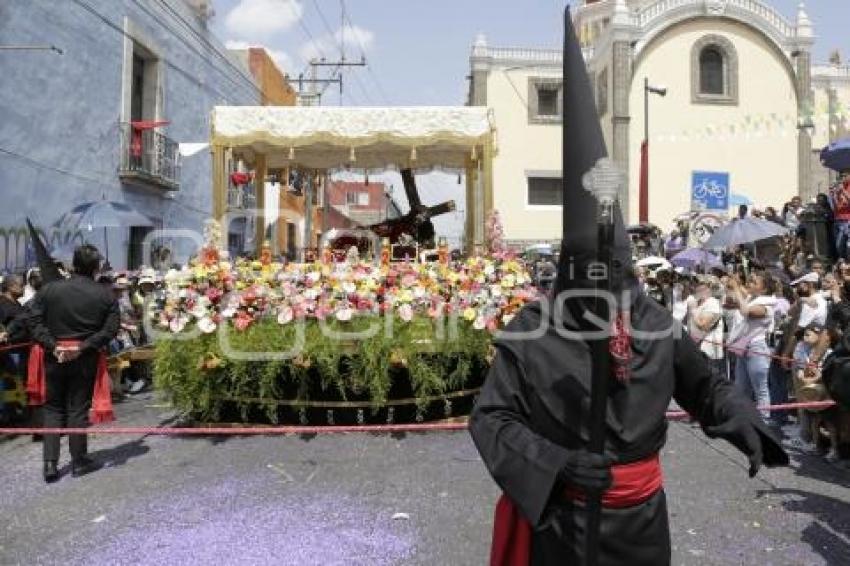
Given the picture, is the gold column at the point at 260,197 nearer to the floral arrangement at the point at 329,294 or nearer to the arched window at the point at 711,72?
the floral arrangement at the point at 329,294

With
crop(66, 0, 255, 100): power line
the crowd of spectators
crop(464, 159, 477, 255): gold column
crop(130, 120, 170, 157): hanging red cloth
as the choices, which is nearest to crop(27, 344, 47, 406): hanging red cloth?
the crowd of spectators

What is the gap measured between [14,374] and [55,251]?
551cm

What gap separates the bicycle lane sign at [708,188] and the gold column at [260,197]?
2222 cm

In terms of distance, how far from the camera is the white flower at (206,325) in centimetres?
678

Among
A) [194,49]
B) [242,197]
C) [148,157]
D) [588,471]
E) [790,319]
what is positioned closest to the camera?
[588,471]

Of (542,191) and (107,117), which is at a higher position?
(542,191)

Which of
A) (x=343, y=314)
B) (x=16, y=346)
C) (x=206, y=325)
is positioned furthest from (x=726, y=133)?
(x=16, y=346)

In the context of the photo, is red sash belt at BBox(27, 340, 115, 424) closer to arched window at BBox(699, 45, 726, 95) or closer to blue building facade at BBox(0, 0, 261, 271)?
blue building facade at BBox(0, 0, 261, 271)

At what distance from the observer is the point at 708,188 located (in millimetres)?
29016

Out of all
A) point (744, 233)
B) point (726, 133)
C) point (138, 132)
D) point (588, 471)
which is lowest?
point (588, 471)

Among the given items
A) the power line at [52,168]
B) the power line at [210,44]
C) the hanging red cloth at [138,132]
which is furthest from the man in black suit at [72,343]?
the power line at [210,44]

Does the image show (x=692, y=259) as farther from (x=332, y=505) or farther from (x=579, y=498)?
(x=579, y=498)

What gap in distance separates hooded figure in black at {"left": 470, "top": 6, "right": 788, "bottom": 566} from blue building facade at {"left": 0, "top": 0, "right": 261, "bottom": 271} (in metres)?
11.2

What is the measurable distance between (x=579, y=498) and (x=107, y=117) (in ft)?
49.3
